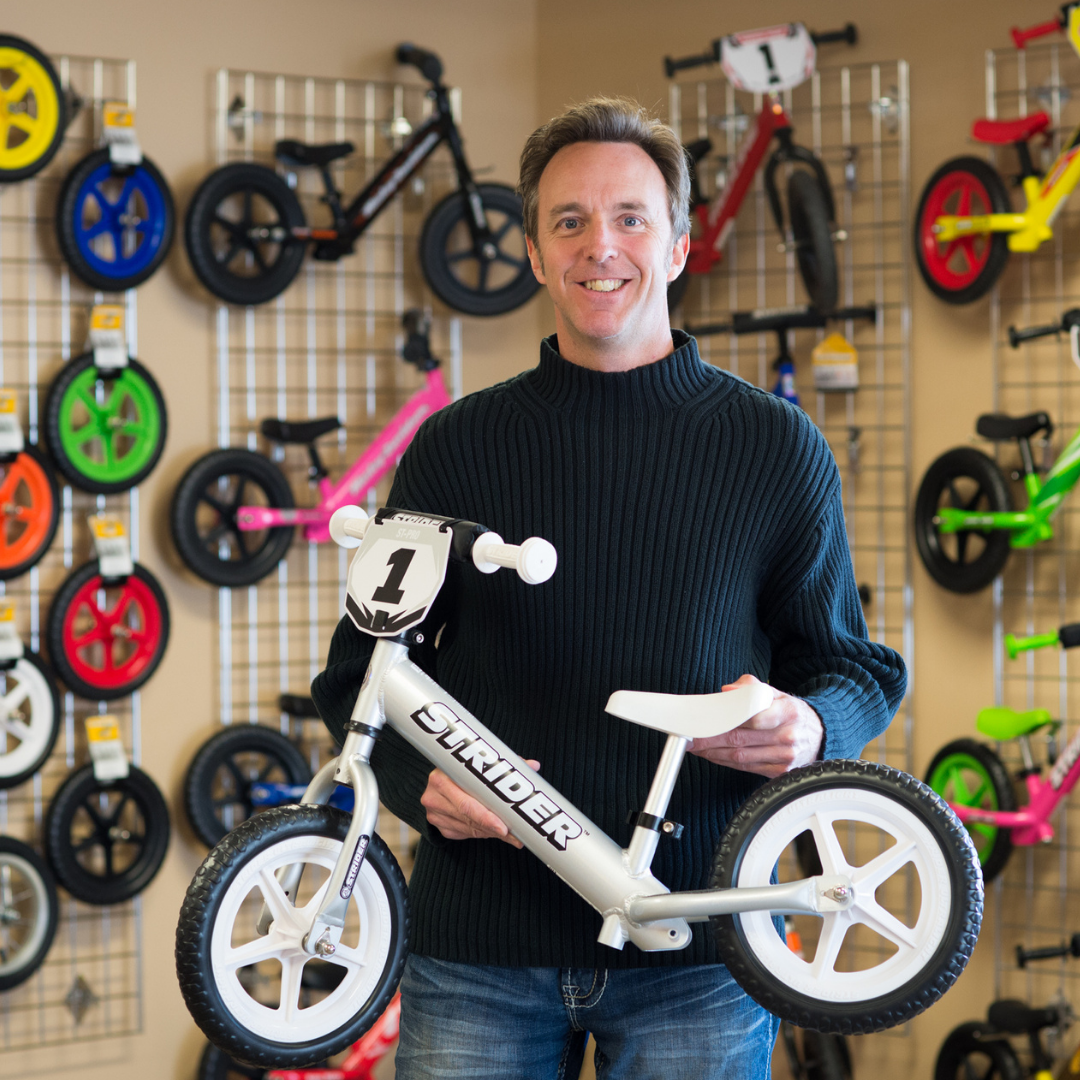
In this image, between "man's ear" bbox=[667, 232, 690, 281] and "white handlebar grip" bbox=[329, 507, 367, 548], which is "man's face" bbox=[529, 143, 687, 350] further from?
"white handlebar grip" bbox=[329, 507, 367, 548]

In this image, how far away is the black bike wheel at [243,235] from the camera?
3635 millimetres

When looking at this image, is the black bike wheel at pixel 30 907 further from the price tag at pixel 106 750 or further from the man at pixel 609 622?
the man at pixel 609 622

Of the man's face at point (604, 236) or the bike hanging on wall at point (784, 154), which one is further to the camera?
the bike hanging on wall at point (784, 154)

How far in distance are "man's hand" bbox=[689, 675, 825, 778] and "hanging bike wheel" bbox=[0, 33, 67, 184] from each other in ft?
9.44

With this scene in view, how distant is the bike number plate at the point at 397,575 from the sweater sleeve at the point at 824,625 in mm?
458

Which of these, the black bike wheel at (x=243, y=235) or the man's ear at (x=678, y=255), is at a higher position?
the black bike wheel at (x=243, y=235)

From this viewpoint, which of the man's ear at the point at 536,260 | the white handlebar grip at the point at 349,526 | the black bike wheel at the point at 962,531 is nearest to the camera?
the white handlebar grip at the point at 349,526

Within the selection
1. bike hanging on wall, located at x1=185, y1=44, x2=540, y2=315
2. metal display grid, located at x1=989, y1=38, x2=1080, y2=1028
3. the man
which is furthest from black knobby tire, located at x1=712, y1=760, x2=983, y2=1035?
bike hanging on wall, located at x1=185, y1=44, x2=540, y2=315

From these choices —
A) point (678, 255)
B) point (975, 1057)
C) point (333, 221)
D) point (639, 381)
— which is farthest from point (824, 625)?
point (333, 221)

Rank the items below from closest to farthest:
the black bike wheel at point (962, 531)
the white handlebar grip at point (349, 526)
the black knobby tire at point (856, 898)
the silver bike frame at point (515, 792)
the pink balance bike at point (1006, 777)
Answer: the black knobby tire at point (856, 898), the silver bike frame at point (515, 792), the white handlebar grip at point (349, 526), the pink balance bike at point (1006, 777), the black bike wheel at point (962, 531)

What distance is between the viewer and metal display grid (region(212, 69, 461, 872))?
3.81m

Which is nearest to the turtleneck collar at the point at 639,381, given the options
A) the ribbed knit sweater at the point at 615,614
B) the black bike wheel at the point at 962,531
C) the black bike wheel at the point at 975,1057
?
the ribbed knit sweater at the point at 615,614

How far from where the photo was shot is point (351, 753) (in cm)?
127

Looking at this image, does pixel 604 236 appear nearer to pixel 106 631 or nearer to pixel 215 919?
pixel 215 919
